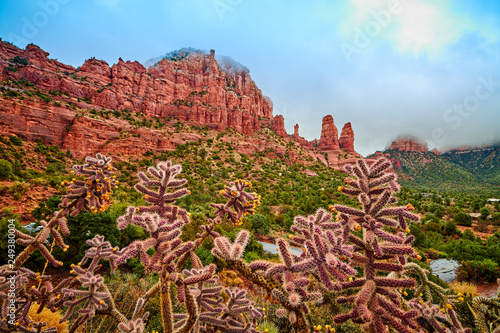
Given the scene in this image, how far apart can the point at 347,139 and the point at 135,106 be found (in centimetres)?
9482

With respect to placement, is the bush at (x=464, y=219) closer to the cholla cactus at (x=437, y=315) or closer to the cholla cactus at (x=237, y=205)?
the cholla cactus at (x=437, y=315)

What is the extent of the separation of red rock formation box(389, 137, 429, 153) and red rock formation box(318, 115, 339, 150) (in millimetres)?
55320

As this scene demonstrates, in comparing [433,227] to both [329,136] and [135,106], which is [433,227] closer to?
[329,136]

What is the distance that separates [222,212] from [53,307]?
2981mm

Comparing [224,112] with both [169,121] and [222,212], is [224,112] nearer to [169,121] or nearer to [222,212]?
[169,121]

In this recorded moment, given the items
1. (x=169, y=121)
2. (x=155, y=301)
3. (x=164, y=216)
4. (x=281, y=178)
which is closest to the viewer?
(x=164, y=216)

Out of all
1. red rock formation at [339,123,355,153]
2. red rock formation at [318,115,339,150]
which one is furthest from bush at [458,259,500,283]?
red rock formation at [339,123,355,153]

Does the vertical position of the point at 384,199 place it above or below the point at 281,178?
below

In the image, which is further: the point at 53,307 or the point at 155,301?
the point at 155,301

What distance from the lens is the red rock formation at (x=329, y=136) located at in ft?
313

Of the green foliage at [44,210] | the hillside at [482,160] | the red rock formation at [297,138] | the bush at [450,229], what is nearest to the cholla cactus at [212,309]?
the green foliage at [44,210]

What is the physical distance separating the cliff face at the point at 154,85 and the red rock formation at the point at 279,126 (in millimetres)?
10687

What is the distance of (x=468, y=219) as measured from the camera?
86.5ft

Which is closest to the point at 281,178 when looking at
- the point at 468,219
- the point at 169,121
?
the point at 468,219
